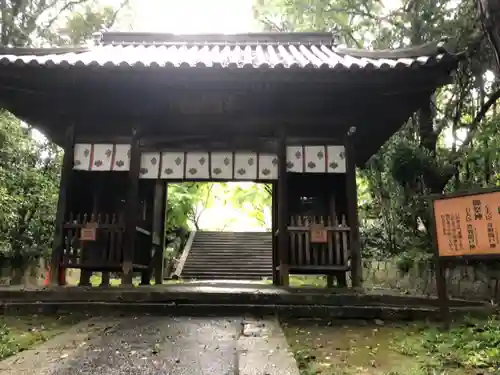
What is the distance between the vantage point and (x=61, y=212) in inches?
300

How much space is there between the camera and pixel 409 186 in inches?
380

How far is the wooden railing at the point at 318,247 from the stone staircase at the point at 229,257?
884 cm

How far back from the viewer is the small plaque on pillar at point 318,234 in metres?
7.45

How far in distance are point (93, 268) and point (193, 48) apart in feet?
19.7

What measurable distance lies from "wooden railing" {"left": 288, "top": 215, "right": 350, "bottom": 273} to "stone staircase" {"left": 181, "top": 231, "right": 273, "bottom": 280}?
348 inches

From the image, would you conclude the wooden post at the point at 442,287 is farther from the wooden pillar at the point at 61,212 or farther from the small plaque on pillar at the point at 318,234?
the wooden pillar at the point at 61,212

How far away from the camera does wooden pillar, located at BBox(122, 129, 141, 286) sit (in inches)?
293

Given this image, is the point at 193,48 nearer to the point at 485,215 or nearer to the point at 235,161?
the point at 235,161

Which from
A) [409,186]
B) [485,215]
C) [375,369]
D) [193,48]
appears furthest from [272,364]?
[193,48]

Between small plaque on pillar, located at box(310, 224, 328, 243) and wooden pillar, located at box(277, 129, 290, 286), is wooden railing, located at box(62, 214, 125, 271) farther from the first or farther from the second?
small plaque on pillar, located at box(310, 224, 328, 243)

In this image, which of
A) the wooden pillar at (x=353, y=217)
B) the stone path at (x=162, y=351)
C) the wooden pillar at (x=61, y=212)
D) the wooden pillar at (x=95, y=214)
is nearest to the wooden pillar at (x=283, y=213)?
the wooden pillar at (x=353, y=217)

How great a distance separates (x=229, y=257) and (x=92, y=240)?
11.7 metres

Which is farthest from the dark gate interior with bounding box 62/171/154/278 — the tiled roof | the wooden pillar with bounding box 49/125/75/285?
the tiled roof

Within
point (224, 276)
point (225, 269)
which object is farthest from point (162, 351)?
point (225, 269)
